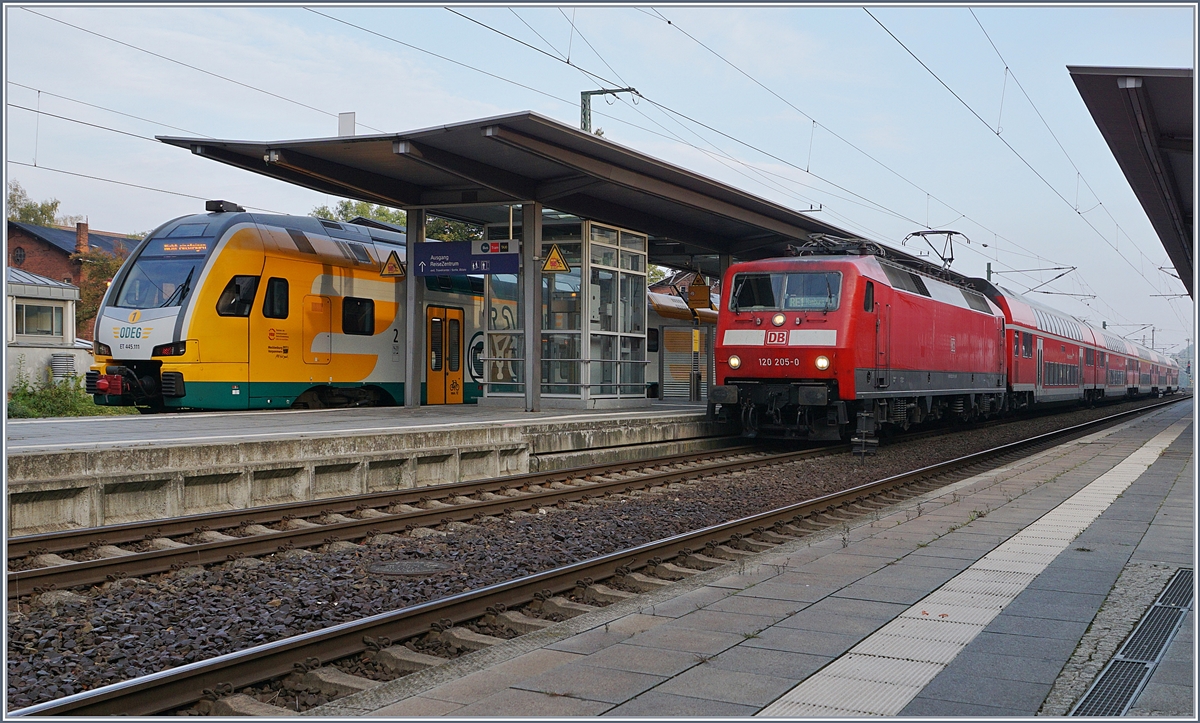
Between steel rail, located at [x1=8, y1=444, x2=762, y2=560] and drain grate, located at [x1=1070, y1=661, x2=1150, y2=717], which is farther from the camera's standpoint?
steel rail, located at [x1=8, y1=444, x2=762, y2=560]

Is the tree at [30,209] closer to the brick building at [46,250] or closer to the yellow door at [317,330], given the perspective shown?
the brick building at [46,250]

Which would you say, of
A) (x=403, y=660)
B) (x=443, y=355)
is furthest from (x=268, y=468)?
(x=443, y=355)

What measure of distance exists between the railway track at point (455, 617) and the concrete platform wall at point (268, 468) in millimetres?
4766

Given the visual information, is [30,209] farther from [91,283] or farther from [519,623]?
[519,623]

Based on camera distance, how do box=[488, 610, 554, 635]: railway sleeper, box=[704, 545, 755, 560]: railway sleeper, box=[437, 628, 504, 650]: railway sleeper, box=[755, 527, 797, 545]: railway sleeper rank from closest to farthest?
1. box=[437, 628, 504, 650]: railway sleeper
2. box=[488, 610, 554, 635]: railway sleeper
3. box=[704, 545, 755, 560]: railway sleeper
4. box=[755, 527, 797, 545]: railway sleeper

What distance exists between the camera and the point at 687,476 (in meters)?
13.9

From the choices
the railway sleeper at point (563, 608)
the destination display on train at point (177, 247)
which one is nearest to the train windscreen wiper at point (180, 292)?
the destination display on train at point (177, 247)

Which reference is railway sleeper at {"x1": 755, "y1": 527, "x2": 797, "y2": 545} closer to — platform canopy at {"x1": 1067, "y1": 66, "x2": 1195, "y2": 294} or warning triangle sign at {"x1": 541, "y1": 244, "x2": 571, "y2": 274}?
platform canopy at {"x1": 1067, "y1": 66, "x2": 1195, "y2": 294}

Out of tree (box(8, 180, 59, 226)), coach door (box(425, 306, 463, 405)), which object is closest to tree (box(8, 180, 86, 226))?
tree (box(8, 180, 59, 226))

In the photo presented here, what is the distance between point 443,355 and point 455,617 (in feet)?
50.0

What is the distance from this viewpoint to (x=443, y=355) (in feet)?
69.5

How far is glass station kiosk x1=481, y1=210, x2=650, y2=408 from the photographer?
Answer: 19.0 metres

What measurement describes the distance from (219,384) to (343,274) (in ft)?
11.4

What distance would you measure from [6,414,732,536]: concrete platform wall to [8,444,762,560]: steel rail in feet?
1.14
